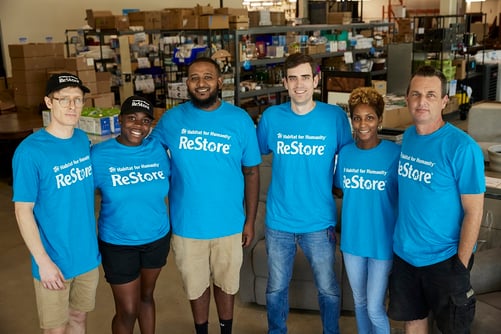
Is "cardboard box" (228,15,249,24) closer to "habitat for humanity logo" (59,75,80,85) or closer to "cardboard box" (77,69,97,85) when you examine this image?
"cardboard box" (77,69,97,85)

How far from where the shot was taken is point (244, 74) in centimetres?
760

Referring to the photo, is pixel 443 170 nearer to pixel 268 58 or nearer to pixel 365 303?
pixel 365 303

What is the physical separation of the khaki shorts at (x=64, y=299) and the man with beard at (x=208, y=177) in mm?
469

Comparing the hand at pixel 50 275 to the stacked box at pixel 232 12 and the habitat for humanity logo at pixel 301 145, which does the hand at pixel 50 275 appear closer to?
the habitat for humanity logo at pixel 301 145

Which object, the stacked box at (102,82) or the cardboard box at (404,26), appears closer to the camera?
the stacked box at (102,82)

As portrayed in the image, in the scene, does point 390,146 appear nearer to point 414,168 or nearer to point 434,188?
point 414,168

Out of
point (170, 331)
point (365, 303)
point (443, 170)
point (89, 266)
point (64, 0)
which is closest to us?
point (443, 170)

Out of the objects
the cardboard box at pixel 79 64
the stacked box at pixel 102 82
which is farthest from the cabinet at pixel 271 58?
the cardboard box at pixel 79 64

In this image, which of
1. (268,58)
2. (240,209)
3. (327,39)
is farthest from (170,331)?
(327,39)

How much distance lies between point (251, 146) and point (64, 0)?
9.52 m

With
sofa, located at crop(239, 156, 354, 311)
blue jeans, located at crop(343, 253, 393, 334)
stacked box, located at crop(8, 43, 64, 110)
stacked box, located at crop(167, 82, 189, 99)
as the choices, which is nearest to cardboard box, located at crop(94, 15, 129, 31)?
stacked box, located at crop(8, 43, 64, 110)

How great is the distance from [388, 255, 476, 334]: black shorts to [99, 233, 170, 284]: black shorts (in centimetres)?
109

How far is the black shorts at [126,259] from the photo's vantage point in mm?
2420

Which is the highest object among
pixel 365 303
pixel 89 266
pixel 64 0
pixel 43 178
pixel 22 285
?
pixel 64 0
